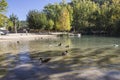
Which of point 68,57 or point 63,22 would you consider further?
point 63,22

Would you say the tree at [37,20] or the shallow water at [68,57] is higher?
the tree at [37,20]

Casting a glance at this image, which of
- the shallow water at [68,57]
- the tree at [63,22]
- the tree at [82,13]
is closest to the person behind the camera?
the shallow water at [68,57]

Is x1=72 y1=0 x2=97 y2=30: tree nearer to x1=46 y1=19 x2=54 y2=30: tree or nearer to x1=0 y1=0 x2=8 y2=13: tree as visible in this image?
x1=46 y1=19 x2=54 y2=30: tree

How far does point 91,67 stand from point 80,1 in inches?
3812

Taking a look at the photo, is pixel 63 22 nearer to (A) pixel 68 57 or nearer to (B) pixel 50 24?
(B) pixel 50 24

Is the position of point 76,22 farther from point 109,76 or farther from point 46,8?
point 109,76

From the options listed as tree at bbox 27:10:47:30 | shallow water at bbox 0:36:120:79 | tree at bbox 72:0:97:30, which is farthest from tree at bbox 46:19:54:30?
shallow water at bbox 0:36:120:79

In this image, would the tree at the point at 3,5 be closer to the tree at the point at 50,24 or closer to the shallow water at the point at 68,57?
the shallow water at the point at 68,57

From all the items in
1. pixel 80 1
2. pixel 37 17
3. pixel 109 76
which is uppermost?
pixel 80 1

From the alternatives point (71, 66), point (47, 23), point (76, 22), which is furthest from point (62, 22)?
point (71, 66)

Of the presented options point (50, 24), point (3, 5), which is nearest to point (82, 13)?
point (50, 24)

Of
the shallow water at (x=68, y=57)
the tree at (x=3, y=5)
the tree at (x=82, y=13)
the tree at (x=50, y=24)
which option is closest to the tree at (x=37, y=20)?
the tree at (x=50, y=24)

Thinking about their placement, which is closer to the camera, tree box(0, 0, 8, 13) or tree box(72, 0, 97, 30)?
tree box(0, 0, 8, 13)

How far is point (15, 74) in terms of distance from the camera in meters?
17.4
